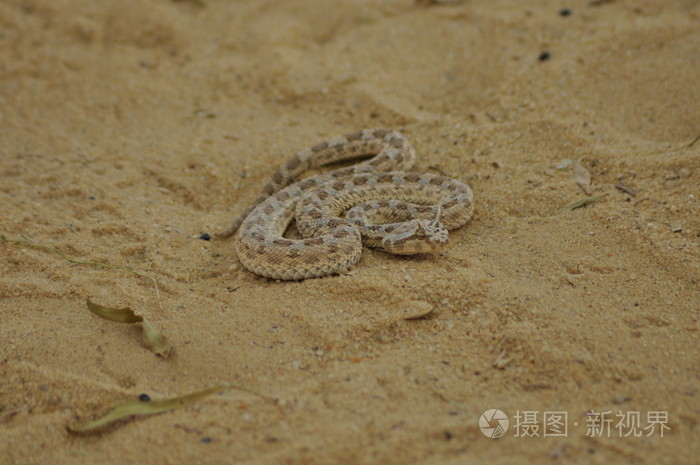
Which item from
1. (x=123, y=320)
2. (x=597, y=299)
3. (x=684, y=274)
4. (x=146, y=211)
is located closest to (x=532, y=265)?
(x=597, y=299)

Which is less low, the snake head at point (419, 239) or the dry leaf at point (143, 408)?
the snake head at point (419, 239)

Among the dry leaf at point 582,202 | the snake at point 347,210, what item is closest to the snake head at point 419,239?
the snake at point 347,210

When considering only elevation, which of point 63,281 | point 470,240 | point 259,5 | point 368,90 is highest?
point 259,5

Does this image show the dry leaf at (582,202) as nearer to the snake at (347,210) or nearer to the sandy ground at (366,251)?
the sandy ground at (366,251)

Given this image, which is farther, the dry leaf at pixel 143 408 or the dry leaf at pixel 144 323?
the dry leaf at pixel 144 323

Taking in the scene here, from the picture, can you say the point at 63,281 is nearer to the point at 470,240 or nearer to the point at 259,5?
the point at 470,240
